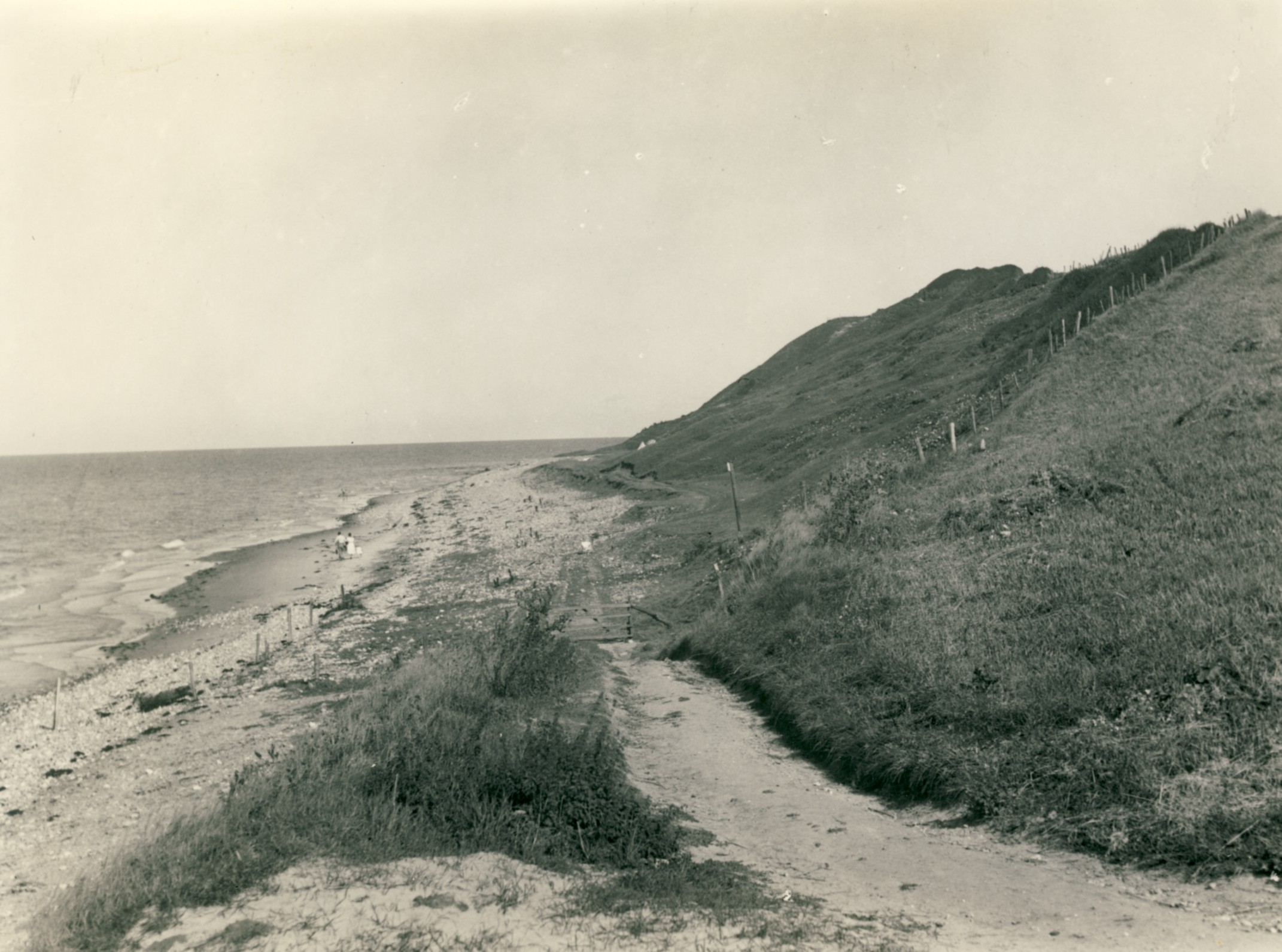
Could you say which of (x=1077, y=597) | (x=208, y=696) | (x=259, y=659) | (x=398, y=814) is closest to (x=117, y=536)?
(x=259, y=659)

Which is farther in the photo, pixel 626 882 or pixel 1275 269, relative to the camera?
pixel 1275 269

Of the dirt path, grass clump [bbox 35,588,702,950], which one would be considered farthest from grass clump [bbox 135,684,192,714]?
the dirt path

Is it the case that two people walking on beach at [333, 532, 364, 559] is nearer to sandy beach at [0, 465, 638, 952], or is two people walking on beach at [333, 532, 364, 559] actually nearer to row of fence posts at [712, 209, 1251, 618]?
sandy beach at [0, 465, 638, 952]

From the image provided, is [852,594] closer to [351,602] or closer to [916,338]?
[351,602]

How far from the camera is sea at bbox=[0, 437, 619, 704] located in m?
31.6

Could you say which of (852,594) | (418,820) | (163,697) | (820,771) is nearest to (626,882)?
(418,820)

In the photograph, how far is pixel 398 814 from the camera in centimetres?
855

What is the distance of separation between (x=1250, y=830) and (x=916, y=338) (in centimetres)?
7273

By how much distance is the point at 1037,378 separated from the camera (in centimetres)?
3167

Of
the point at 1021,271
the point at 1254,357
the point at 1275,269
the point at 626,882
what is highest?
the point at 1021,271

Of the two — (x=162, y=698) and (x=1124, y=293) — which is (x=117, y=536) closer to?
(x=162, y=698)

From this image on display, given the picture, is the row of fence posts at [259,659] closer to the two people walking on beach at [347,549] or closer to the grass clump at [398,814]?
the grass clump at [398,814]

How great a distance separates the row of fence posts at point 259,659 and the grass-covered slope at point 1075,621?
1157 cm

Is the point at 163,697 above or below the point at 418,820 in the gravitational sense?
below
